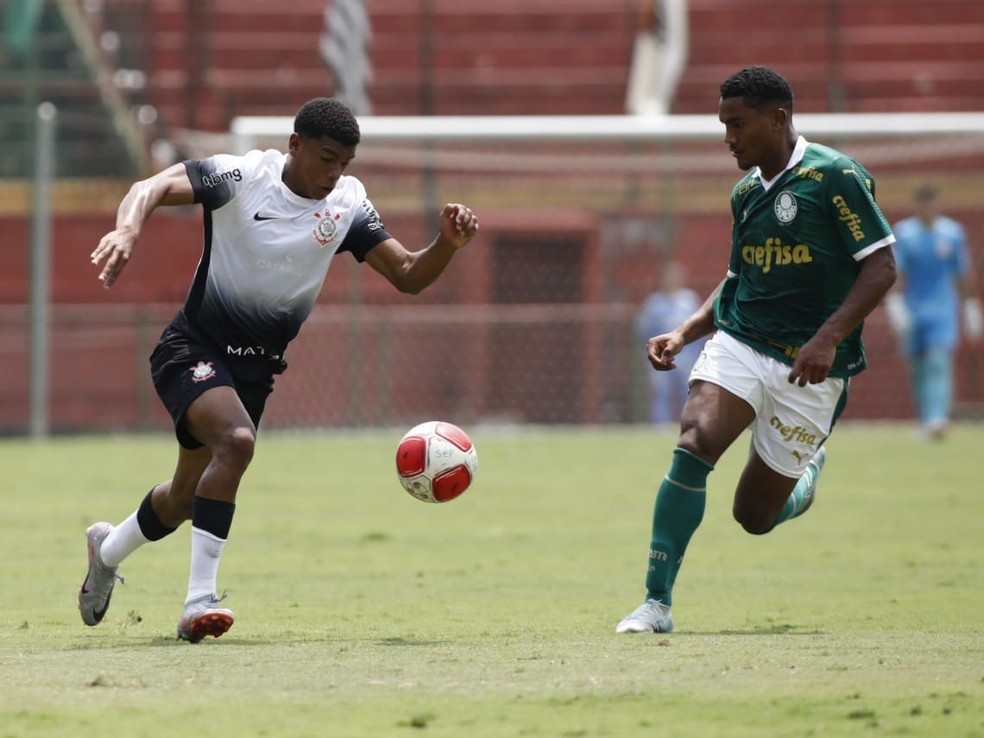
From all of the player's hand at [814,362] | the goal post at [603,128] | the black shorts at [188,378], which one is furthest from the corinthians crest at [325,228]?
the goal post at [603,128]

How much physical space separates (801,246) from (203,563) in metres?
2.95

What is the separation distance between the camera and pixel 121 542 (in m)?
7.64

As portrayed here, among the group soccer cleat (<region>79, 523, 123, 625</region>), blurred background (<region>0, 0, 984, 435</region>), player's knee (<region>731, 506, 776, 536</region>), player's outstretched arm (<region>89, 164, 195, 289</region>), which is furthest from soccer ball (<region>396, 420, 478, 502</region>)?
blurred background (<region>0, 0, 984, 435</region>)

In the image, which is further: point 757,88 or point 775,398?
point 775,398

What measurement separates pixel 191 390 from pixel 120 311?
49.7ft

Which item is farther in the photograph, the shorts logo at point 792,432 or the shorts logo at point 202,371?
the shorts logo at point 792,432

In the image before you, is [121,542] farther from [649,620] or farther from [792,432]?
[792,432]

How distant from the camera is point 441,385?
23.2 meters

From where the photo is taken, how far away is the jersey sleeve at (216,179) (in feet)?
24.1

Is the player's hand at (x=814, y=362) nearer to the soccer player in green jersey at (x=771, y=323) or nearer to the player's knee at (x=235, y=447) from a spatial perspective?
the soccer player in green jersey at (x=771, y=323)

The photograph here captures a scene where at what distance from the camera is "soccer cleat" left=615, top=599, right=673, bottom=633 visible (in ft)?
23.4

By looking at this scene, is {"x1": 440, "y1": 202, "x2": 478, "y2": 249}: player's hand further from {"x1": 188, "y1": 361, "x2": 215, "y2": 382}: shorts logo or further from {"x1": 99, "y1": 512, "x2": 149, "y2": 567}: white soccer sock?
{"x1": 99, "y1": 512, "x2": 149, "y2": 567}: white soccer sock

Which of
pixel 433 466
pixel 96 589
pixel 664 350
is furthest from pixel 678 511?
pixel 96 589

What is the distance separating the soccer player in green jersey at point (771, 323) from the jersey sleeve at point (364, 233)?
136 centimetres
